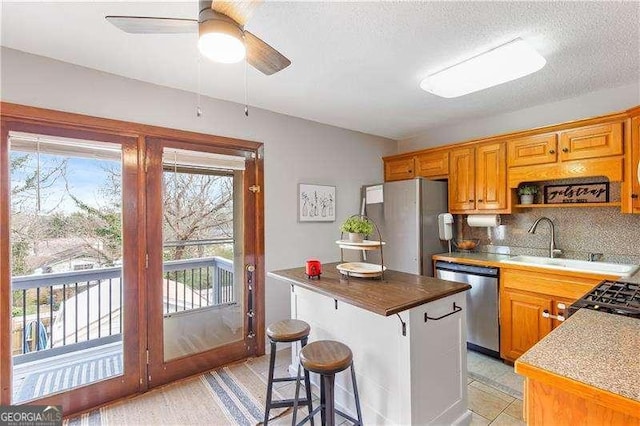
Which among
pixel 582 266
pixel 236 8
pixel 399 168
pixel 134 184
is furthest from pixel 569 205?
pixel 134 184

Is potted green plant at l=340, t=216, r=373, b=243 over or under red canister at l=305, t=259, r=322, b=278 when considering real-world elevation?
over

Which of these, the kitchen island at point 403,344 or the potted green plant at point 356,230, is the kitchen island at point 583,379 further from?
the potted green plant at point 356,230

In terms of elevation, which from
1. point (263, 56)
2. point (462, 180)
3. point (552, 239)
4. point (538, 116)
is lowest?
point (552, 239)

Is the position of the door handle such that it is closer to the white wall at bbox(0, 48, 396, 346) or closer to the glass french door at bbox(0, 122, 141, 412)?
the white wall at bbox(0, 48, 396, 346)

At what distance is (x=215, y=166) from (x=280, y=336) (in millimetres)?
1711

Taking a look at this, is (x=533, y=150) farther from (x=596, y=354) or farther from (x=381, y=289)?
(x=596, y=354)

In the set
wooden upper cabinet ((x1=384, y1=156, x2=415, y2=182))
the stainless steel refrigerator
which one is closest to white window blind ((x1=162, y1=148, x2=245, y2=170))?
the stainless steel refrigerator

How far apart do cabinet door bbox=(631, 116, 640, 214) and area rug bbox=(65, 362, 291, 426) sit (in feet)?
10.3

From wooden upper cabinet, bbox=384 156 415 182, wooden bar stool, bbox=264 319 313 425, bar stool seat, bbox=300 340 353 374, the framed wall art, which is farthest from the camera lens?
wooden upper cabinet, bbox=384 156 415 182

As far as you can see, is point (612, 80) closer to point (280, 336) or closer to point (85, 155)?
point (280, 336)

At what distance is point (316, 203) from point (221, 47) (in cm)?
235

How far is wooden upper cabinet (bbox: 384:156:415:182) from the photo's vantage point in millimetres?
4020

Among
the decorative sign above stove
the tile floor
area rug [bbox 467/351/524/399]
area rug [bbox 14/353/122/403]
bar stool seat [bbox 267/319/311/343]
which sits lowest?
area rug [bbox 467/351/524/399]

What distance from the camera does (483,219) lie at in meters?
3.37
